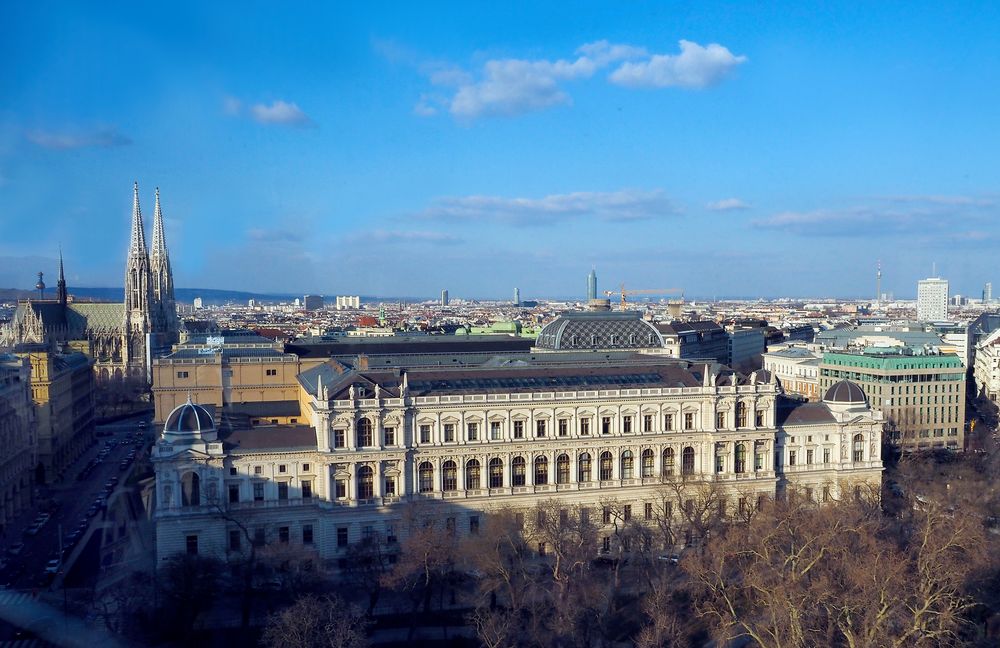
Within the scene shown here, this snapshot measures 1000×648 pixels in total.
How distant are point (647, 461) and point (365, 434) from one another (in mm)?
26634

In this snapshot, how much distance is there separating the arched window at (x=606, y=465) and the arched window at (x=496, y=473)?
9.69 meters

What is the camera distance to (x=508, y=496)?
77125 millimetres

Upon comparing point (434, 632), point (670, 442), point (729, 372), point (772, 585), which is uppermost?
point (729, 372)

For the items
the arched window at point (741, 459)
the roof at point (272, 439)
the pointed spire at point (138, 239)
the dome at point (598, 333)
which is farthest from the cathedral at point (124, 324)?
the arched window at point (741, 459)

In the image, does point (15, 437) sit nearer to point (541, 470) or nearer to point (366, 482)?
point (366, 482)

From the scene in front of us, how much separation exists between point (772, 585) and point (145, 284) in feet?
558

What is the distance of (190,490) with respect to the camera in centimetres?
7119

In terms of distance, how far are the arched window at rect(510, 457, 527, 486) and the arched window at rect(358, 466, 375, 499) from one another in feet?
41.4

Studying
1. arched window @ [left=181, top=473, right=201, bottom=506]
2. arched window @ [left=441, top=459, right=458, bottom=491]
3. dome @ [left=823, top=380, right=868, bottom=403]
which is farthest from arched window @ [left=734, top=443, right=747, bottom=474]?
arched window @ [left=181, top=473, right=201, bottom=506]

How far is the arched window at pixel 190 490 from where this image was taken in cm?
7106

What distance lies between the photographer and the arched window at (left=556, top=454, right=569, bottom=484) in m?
79.1

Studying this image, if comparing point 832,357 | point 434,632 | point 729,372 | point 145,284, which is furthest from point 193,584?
point 145,284

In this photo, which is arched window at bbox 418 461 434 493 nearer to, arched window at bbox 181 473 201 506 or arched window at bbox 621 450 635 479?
arched window at bbox 621 450 635 479

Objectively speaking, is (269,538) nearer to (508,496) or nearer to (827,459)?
(508,496)
